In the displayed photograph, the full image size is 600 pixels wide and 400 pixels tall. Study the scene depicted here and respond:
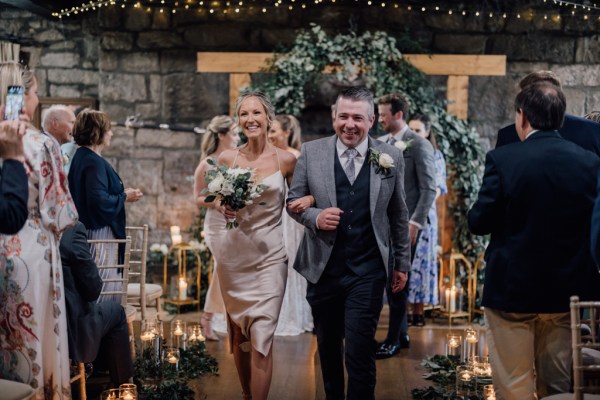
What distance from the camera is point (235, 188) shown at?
408 cm

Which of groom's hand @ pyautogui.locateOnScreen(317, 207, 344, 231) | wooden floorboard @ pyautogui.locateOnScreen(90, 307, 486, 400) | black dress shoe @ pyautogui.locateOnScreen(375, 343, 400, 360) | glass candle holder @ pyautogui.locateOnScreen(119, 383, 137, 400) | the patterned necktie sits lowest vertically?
wooden floorboard @ pyautogui.locateOnScreen(90, 307, 486, 400)

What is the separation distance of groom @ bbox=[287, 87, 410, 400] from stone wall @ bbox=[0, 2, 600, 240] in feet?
13.2

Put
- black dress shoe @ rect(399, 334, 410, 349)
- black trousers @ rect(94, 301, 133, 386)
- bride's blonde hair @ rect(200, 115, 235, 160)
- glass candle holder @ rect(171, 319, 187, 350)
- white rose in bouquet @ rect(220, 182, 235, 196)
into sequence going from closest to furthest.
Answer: white rose in bouquet @ rect(220, 182, 235, 196), black trousers @ rect(94, 301, 133, 386), glass candle holder @ rect(171, 319, 187, 350), black dress shoe @ rect(399, 334, 410, 349), bride's blonde hair @ rect(200, 115, 235, 160)

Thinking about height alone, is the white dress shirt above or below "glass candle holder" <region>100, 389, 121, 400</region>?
above

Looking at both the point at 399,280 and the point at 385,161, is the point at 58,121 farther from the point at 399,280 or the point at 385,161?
the point at 399,280

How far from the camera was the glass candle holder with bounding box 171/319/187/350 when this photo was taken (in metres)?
5.36

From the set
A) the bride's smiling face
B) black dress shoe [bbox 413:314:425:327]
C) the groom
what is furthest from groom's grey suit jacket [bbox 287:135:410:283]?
black dress shoe [bbox 413:314:425:327]

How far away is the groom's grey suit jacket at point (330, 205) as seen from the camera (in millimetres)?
3938

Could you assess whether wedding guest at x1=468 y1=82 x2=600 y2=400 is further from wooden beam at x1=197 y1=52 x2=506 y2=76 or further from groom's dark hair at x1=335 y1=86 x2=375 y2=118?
wooden beam at x1=197 y1=52 x2=506 y2=76

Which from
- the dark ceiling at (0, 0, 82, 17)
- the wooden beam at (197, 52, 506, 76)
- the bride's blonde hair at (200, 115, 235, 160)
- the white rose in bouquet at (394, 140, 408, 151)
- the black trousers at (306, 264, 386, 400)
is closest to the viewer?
the black trousers at (306, 264, 386, 400)

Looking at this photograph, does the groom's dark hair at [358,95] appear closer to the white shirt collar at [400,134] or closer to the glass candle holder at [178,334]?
the white shirt collar at [400,134]

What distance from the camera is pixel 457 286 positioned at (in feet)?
25.0

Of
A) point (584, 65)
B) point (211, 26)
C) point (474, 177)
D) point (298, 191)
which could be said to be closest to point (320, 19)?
point (211, 26)

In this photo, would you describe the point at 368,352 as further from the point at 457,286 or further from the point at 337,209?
the point at 457,286
